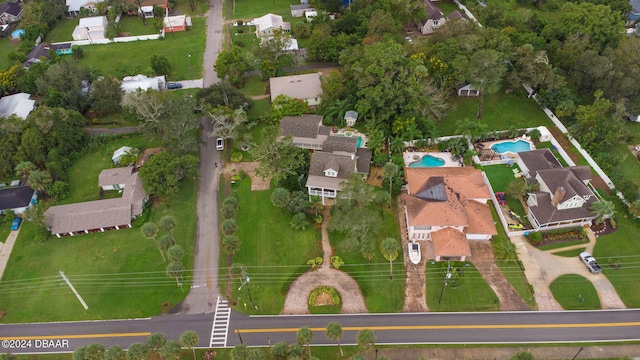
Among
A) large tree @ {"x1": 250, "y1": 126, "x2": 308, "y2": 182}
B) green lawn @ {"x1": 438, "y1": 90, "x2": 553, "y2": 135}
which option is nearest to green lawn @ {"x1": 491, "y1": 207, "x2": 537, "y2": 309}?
green lawn @ {"x1": 438, "y1": 90, "x2": 553, "y2": 135}

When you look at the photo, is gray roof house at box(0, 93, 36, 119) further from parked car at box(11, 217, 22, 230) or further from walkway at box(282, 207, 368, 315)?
walkway at box(282, 207, 368, 315)

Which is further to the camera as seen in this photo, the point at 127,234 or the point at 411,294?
the point at 127,234

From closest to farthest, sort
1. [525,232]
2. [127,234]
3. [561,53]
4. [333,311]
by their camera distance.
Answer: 1. [333,311]
2. [525,232]
3. [127,234]
4. [561,53]

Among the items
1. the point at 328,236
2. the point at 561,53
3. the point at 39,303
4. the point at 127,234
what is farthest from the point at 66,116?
the point at 561,53

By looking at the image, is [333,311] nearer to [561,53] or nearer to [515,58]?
[515,58]

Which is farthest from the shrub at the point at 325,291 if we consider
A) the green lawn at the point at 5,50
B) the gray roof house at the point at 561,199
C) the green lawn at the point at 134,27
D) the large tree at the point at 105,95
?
the green lawn at the point at 5,50
